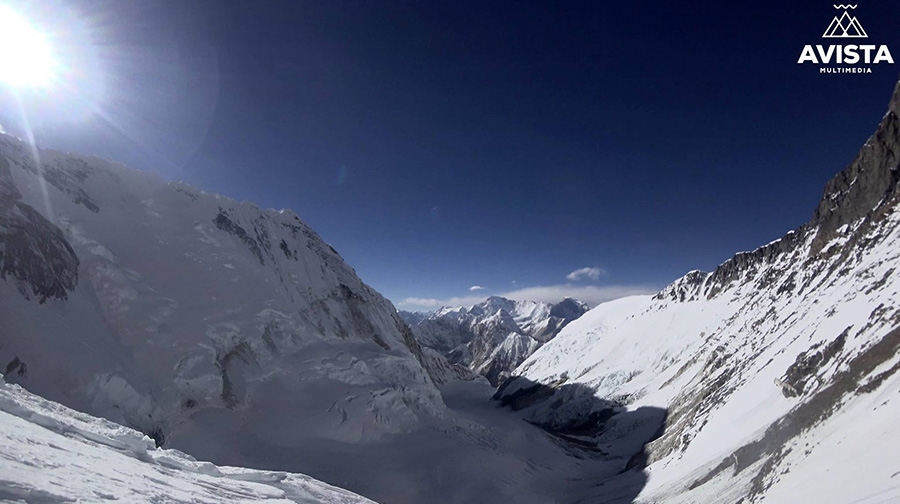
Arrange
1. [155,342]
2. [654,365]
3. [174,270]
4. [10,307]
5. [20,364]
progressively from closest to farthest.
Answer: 1. [20,364]
2. [10,307]
3. [155,342]
4. [174,270]
5. [654,365]

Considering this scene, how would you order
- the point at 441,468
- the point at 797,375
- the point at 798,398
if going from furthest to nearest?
the point at 441,468, the point at 797,375, the point at 798,398

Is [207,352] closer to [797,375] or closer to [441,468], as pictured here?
[441,468]

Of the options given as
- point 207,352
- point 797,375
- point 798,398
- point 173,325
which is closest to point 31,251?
point 173,325

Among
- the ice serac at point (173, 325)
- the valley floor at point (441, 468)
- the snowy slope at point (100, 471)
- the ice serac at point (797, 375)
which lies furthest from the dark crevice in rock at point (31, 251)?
Answer: the ice serac at point (797, 375)

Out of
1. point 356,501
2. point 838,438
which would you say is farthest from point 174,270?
point 838,438

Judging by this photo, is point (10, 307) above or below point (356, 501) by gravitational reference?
above

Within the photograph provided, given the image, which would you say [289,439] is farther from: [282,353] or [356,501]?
[356,501]
